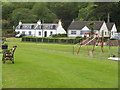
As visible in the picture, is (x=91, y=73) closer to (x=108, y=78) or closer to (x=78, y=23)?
(x=108, y=78)

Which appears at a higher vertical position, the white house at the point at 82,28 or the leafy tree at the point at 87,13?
the leafy tree at the point at 87,13

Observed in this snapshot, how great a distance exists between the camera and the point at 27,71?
13.1 m

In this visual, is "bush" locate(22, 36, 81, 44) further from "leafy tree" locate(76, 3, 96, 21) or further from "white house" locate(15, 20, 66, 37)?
"leafy tree" locate(76, 3, 96, 21)

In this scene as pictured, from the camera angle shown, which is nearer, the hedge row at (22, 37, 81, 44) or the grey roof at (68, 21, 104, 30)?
the hedge row at (22, 37, 81, 44)

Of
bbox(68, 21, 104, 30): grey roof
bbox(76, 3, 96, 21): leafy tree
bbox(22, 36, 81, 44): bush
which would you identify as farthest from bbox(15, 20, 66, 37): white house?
bbox(76, 3, 96, 21): leafy tree

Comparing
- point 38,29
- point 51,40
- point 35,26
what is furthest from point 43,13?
point 51,40

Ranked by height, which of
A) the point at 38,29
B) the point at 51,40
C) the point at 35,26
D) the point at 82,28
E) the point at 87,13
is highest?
the point at 87,13

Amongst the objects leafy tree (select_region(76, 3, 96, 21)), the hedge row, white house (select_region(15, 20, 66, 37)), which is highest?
leafy tree (select_region(76, 3, 96, 21))

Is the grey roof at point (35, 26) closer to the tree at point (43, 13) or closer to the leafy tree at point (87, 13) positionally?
the leafy tree at point (87, 13)

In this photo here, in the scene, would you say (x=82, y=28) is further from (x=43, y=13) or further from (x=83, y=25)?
(x=43, y=13)

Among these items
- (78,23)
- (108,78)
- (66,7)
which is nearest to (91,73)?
(108,78)

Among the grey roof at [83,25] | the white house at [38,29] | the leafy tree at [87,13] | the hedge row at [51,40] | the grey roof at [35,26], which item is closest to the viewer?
the hedge row at [51,40]

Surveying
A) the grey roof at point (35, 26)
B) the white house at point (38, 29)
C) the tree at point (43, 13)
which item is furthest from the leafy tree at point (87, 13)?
the grey roof at point (35, 26)

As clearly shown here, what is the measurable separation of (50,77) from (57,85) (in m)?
1.60
